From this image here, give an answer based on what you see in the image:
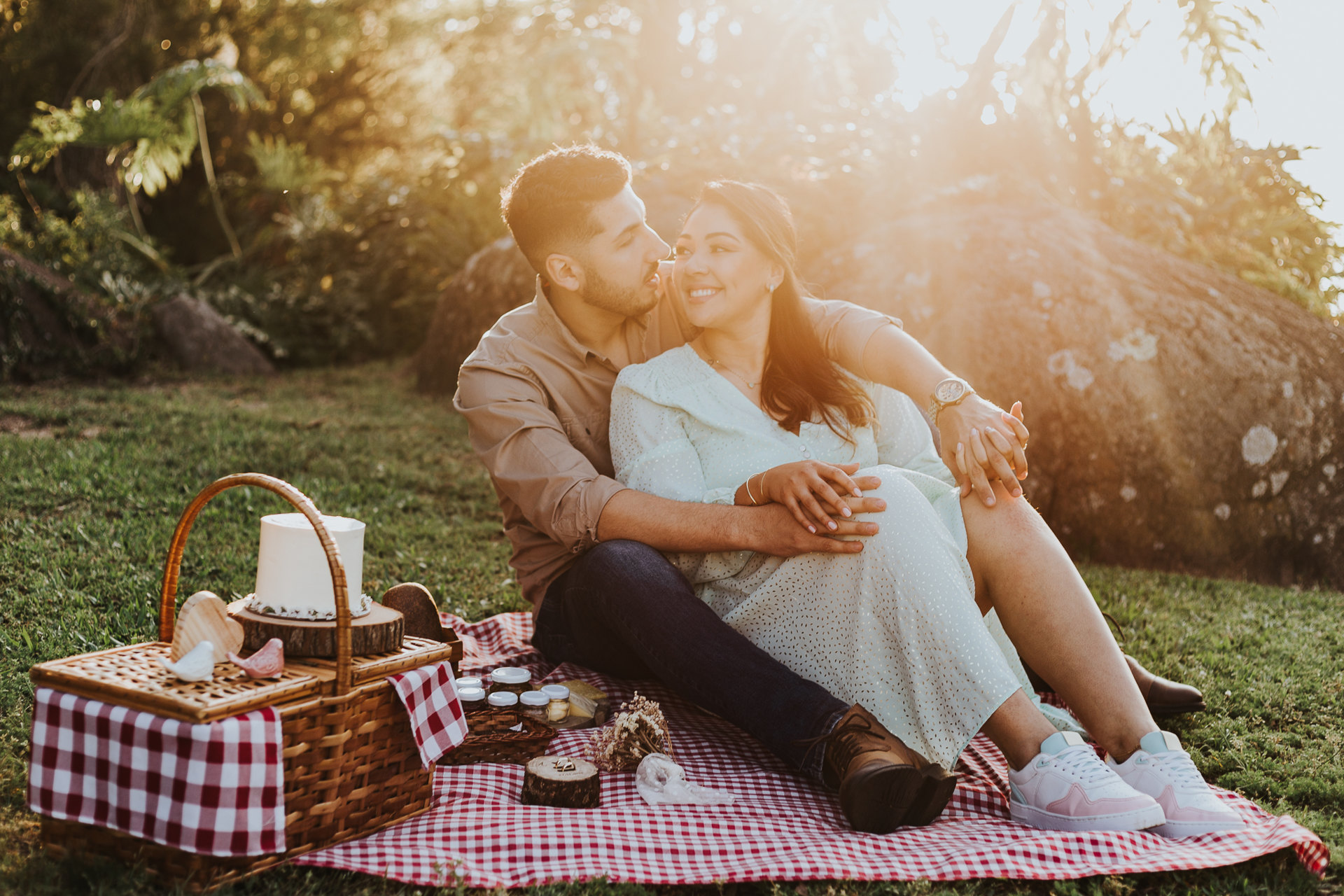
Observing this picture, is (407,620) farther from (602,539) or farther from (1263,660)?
(1263,660)

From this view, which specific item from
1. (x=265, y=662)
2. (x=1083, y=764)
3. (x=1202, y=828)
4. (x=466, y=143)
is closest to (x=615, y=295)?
(x=265, y=662)

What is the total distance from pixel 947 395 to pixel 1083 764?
0.96 metres

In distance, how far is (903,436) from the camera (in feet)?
9.86

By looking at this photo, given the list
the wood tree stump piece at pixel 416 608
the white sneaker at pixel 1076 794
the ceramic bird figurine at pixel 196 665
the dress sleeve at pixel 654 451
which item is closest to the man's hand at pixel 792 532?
the dress sleeve at pixel 654 451

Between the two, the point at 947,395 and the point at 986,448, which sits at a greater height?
the point at 947,395

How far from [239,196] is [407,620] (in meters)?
10.3

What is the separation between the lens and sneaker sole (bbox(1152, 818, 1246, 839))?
208cm

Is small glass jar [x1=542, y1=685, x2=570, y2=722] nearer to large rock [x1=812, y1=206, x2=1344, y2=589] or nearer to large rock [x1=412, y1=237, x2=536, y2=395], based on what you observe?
large rock [x1=812, y1=206, x2=1344, y2=589]

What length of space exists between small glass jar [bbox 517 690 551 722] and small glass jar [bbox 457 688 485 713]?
0.11 meters

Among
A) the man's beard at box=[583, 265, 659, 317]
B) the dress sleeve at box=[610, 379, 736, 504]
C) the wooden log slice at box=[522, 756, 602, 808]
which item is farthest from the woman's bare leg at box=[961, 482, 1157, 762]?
the man's beard at box=[583, 265, 659, 317]

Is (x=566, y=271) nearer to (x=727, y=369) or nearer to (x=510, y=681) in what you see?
(x=727, y=369)

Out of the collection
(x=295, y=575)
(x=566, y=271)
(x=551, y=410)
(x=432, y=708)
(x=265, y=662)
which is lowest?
(x=432, y=708)

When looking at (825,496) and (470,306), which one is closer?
(825,496)

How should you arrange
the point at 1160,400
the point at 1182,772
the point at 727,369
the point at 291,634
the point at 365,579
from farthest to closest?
the point at 1160,400
the point at 365,579
the point at 727,369
the point at 1182,772
the point at 291,634
